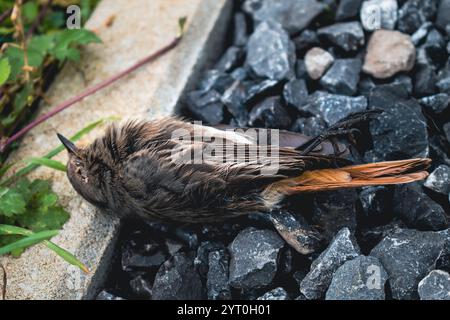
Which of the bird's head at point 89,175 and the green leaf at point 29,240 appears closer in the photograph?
the green leaf at point 29,240

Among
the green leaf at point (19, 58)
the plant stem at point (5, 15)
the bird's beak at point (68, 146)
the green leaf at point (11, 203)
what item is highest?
the plant stem at point (5, 15)

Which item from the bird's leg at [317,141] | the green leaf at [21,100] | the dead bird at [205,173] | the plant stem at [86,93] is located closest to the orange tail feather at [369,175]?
the dead bird at [205,173]

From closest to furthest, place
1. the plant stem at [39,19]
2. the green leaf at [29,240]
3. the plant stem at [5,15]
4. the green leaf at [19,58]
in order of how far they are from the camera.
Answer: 1. the green leaf at [29,240]
2. the green leaf at [19,58]
3. the plant stem at [5,15]
4. the plant stem at [39,19]

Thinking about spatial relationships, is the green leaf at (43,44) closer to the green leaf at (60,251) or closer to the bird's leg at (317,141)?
the green leaf at (60,251)

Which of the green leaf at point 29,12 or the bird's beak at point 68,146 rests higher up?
the green leaf at point 29,12

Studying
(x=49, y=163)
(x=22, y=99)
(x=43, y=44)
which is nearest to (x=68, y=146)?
(x=49, y=163)

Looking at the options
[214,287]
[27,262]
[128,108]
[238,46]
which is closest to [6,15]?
[128,108]

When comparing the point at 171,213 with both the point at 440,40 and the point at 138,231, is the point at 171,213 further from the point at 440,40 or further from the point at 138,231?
the point at 440,40
